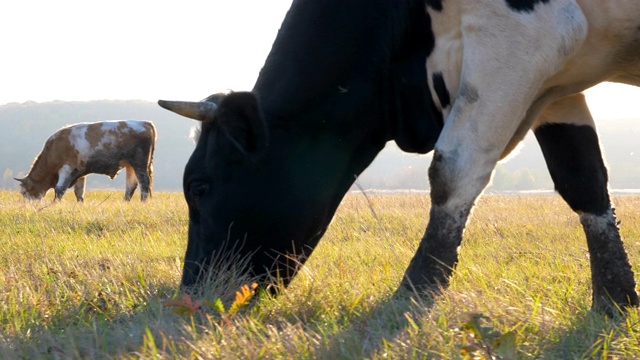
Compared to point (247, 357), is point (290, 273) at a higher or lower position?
lower

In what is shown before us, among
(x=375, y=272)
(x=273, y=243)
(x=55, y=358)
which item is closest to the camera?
(x=55, y=358)

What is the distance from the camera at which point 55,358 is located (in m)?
2.99

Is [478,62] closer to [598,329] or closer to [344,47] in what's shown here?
[344,47]

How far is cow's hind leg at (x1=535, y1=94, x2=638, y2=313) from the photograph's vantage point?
176 inches

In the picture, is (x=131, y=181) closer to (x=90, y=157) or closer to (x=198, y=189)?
(x=90, y=157)

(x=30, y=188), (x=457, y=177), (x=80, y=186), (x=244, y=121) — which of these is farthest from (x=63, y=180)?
(x=457, y=177)

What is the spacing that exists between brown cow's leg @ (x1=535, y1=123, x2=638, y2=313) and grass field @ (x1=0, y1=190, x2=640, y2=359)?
0.22m

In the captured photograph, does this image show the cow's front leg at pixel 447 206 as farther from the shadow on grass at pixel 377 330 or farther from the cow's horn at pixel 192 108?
the cow's horn at pixel 192 108

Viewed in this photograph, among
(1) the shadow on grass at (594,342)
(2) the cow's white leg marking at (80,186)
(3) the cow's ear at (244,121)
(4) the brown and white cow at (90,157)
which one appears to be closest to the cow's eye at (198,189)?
(3) the cow's ear at (244,121)

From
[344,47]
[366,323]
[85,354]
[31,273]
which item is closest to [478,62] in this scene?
[344,47]

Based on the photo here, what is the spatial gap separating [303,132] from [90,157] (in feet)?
67.0

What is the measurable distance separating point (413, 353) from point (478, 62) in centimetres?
176

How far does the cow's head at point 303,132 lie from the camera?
15.8 feet

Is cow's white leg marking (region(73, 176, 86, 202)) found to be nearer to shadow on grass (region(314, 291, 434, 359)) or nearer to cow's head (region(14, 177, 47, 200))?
cow's head (region(14, 177, 47, 200))
